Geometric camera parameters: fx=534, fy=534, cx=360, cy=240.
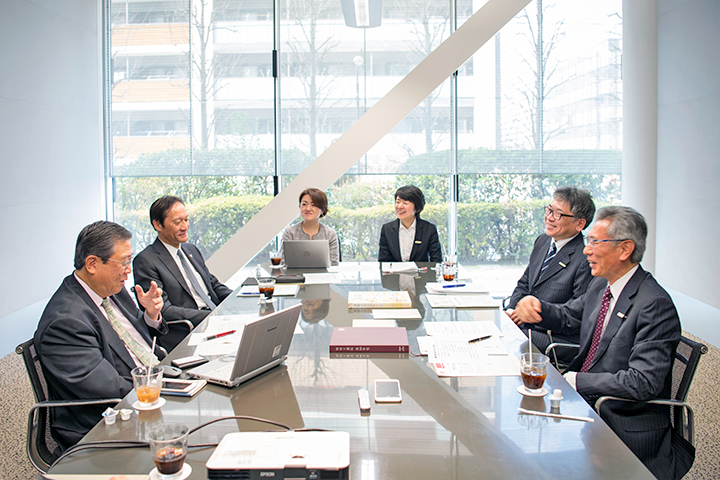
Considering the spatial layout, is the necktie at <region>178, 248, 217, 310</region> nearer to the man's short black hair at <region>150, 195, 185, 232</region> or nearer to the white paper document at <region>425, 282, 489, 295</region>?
the man's short black hair at <region>150, 195, 185, 232</region>

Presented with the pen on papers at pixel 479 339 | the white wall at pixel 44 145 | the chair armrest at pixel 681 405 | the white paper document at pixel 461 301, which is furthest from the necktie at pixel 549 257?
the white wall at pixel 44 145

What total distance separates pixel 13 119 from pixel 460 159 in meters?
4.38

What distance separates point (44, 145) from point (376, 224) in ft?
11.5

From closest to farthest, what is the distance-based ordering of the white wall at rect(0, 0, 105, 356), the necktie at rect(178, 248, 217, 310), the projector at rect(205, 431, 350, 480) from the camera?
the projector at rect(205, 431, 350, 480), the necktie at rect(178, 248, 217, 310), the white wall at rect(0, 0, 105, 356)

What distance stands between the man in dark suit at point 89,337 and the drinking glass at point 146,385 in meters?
0.39

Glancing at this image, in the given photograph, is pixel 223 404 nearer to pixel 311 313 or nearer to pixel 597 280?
pixel 311 313

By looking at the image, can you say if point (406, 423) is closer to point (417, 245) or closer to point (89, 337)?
point (89, 337)

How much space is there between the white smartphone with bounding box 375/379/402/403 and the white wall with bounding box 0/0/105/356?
13.3 ft

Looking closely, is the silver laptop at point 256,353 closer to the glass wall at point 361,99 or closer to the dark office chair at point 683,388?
the dark office chair at point 683,388

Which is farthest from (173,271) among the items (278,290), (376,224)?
(376,224)

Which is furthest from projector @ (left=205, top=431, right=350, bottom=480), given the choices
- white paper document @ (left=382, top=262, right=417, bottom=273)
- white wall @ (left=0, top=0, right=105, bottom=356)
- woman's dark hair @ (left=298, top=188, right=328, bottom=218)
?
white wall @ (left=0, top=0, right=105, bottom=356)

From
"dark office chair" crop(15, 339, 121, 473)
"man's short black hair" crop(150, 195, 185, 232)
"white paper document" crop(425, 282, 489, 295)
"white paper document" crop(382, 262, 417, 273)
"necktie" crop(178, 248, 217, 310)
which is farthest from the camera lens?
"white paper document" crop(382, 262, 417, 273)

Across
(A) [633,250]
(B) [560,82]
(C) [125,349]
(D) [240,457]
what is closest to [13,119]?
(C) [125,349]

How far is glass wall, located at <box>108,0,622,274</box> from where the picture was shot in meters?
5.91
